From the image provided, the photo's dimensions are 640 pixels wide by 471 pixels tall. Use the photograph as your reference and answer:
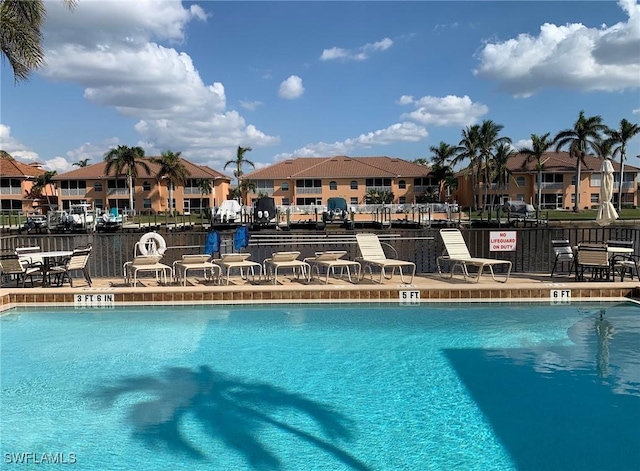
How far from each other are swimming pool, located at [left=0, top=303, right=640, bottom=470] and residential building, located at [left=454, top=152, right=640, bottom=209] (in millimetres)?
51821

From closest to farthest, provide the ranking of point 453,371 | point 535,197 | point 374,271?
point 453,371 → point 374,271 → point 535,197

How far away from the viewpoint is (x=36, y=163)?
75000mm

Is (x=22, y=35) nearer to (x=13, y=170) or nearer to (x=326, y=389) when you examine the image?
(x=326, y=389)

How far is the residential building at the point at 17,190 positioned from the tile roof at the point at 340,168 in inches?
994

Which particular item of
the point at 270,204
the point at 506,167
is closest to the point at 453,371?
the point at 270,204

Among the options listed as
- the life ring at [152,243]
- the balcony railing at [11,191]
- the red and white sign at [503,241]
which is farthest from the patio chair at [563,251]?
the balcony railing at [11,191]

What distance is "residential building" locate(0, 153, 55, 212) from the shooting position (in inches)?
2280

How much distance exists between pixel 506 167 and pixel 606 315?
52.7 m

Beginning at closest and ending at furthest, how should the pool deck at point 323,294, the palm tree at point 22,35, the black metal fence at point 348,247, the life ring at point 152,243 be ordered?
the pool deck at point 323,294, the life ring at point 152,243, the black metal fence at point 348,247, the palm tree at point 22,35

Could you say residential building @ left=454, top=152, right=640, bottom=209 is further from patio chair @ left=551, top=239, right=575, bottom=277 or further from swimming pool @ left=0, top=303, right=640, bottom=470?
swimming pool @ left=0, top=303, right=640, bottom=470

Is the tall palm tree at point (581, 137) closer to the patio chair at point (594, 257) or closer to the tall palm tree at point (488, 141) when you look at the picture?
the tall palm tree at point (488, 141)

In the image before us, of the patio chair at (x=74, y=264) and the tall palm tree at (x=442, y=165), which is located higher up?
the tall palm tree at (x=442, y=165)

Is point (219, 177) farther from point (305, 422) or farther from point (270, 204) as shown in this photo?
point (305, 422)

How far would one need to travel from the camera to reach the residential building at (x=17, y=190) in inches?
2280
